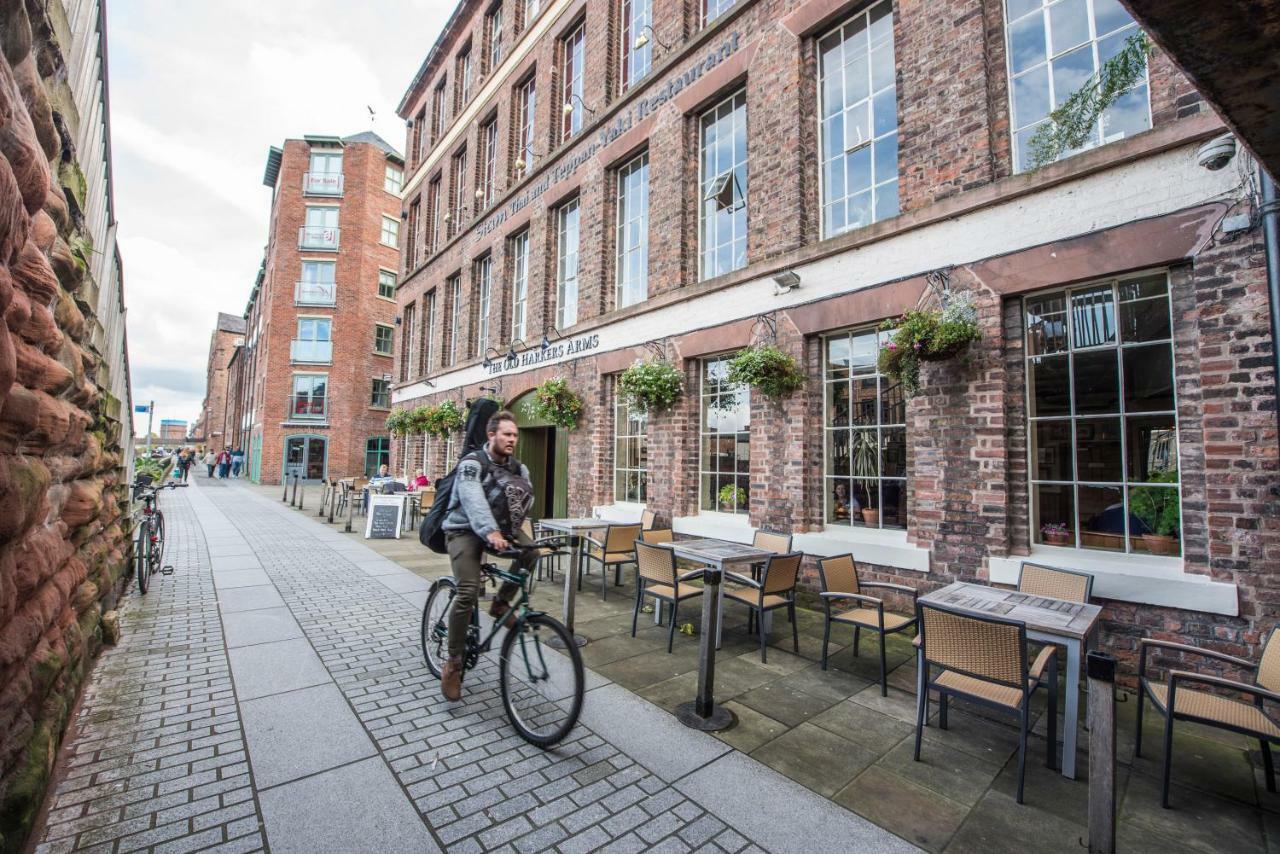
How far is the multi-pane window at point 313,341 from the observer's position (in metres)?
27.0

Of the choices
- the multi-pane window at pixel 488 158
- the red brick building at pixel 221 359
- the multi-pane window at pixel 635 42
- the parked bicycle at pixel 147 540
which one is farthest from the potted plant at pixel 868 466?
the red brick building at pixel 221 359

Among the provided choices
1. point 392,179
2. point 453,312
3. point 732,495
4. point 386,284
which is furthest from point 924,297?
point 392,179

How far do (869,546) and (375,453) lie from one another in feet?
90.2

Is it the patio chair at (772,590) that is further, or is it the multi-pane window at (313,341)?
the multi-pane window at (313,341)

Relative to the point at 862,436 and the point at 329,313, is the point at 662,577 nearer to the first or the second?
the point at 862,436

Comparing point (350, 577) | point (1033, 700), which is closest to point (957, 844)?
point (1033, 700)

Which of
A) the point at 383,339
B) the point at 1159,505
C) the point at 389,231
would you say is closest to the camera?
the point at 1159,505

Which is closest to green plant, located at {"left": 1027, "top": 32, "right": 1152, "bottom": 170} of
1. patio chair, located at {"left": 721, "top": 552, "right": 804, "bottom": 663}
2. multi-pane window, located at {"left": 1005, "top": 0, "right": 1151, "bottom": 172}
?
multi-pane window, located at {"left": 1005, "top": 0, "right": 1151, "bottom": 172}

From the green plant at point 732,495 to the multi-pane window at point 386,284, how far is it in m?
26.6

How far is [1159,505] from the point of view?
421cm

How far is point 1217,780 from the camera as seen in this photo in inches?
116

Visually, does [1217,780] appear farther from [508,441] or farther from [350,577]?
[350,577]

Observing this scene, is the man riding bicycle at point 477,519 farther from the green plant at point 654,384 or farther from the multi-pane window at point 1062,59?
the multi-pane window at point 1062,59

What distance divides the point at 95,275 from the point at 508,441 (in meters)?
3.64
